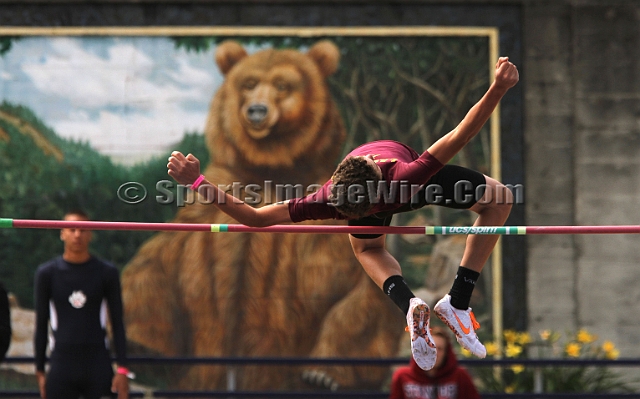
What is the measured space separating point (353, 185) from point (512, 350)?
14.1 ft

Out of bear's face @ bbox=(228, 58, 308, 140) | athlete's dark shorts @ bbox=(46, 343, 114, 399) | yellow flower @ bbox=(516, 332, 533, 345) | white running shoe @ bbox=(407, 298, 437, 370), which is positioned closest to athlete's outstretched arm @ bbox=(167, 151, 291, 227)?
white running shoe @ bbox=(407, 298, 437, 370)

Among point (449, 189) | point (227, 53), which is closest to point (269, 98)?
point (227, 53)

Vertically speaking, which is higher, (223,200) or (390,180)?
(390,180)

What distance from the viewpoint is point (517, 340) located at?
8.48 metres

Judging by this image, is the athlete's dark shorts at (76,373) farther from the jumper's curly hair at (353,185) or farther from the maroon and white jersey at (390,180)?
the jumper's curly hair at (353,185)

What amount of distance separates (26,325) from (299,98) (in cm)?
362

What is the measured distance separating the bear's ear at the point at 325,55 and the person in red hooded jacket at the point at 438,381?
330 cm

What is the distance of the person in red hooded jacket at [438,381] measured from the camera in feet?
21.4

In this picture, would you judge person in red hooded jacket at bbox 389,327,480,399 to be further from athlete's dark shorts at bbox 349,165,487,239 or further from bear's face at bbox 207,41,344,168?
bear's face at bbox 207,41,344,168

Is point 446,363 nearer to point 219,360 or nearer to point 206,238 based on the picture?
point 219,360

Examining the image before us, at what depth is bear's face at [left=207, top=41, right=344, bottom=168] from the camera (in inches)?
345

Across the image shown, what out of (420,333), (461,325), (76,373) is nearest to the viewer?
(420,333)

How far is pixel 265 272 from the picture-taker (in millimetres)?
8734

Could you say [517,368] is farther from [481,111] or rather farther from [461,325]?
[481,111]
